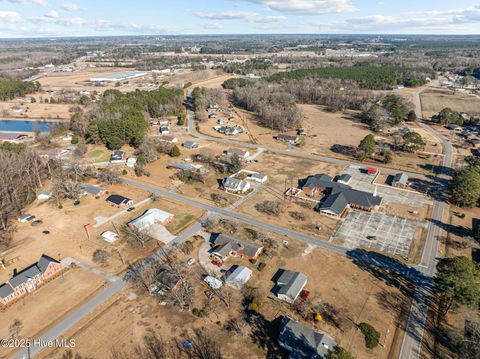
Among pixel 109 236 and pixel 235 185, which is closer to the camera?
pixel 109 236

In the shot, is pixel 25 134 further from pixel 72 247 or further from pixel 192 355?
pixel 192 355

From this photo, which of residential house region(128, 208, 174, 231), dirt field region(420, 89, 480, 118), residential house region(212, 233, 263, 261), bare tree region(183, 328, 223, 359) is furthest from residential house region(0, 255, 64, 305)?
dirt field region(420, 89, 480, 118)

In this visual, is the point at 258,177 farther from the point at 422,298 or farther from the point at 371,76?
the point at 371,76

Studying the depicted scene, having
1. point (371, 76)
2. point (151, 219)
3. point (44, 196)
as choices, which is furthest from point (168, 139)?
point (371, 76)

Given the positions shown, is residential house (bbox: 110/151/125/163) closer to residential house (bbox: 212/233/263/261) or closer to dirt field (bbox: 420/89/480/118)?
residential house (bbox: 212/233/263/261)

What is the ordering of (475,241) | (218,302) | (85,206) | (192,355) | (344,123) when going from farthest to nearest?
(344,123) < (85,206) < (475,241) < (218,302) < (192,355)

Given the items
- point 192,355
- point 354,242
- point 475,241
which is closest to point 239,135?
point 354,242
